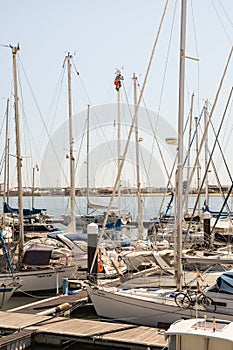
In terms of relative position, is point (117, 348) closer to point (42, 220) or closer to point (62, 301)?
point (62, 301)

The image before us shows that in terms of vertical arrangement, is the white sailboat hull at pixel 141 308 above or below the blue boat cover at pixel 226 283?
below

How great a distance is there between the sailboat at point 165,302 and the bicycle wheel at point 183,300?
0.36 ft

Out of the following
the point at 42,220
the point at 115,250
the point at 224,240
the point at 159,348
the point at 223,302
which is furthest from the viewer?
the point at 42,220

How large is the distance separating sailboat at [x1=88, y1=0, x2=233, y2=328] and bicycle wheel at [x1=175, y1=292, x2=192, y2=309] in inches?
4.4

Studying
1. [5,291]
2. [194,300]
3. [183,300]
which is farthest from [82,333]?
[5,291]

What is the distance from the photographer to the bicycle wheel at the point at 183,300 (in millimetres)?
16734

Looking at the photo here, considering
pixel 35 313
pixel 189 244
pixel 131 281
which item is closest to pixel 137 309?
pixel 131 281

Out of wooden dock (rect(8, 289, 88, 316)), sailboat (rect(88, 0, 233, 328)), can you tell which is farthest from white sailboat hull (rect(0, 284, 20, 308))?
sailboat (rect(88, 0, 233, 328))

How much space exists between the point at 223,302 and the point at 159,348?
9.48ft

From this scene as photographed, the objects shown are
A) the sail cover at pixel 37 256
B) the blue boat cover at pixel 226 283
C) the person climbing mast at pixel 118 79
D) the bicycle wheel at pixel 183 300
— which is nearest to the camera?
the bicycle wheel at pixel 183 300

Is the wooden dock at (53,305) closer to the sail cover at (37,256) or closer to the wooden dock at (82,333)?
the wooden dock at (82,333)

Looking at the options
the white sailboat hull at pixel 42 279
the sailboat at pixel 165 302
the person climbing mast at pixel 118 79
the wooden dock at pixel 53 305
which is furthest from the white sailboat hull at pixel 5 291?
the person climbing mast at pixel 118 79

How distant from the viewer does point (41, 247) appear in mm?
25328

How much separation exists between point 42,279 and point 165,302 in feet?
28.8
